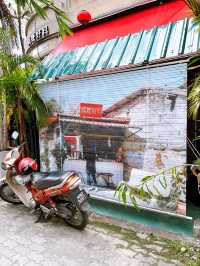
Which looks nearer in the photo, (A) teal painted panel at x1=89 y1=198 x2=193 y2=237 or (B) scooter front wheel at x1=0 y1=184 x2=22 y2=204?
(A) teal painted panel at x1=89 y1=198 x2=193 y2=237

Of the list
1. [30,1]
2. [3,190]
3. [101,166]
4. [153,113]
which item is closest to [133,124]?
[153,113]

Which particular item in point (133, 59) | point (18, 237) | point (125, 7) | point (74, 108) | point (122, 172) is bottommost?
point (18, 237)

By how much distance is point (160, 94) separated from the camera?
159 inches

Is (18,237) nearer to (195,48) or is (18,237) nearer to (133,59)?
(133,59)

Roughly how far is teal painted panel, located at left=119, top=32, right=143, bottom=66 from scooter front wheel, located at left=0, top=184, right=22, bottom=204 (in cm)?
315

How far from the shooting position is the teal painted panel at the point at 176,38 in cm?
389

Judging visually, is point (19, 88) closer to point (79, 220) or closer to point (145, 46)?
point (145, 46)

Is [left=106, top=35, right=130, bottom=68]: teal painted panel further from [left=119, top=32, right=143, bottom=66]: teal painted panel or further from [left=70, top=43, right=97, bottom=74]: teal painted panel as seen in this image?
[left=70, top=43, right=97, bottom=74]: teal painted panel

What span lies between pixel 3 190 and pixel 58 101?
206 centimetres

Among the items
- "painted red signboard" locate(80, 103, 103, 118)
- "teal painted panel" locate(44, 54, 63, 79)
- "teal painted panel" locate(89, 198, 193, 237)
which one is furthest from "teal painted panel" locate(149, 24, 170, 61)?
→ "teal painted panel" locate(89, 198, 193, 237)

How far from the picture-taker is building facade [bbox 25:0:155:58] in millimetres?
5758

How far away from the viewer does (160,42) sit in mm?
4168

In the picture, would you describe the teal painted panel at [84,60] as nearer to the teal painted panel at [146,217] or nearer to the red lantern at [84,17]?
the red lantern at [84,17]

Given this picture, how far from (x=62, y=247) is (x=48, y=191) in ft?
2.86
